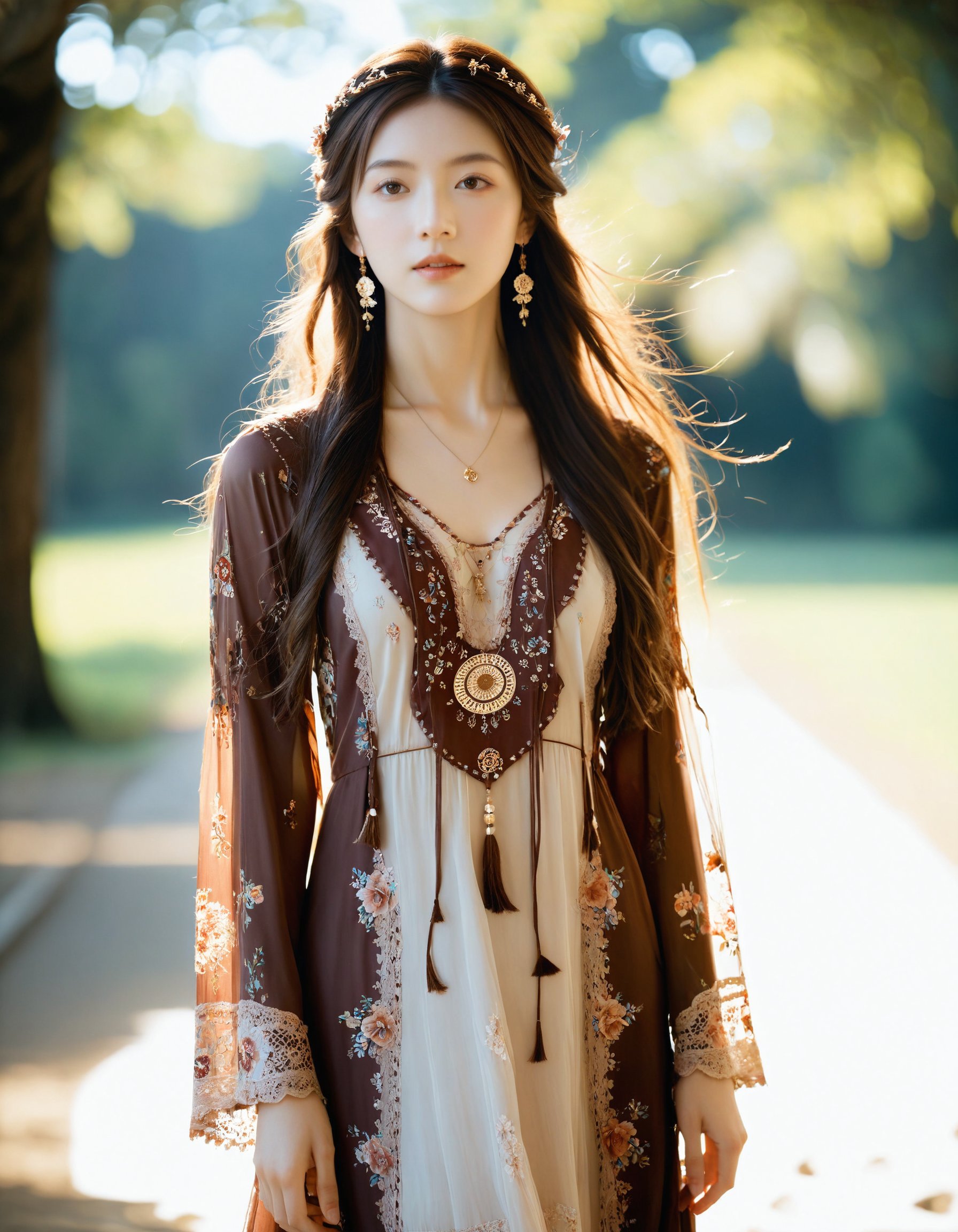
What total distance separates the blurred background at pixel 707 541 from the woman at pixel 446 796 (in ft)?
0.88

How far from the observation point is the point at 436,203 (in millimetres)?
1215

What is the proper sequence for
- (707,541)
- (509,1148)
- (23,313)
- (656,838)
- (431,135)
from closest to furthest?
(509,1148), (431,135), (656,838), (23,313), (707,541)

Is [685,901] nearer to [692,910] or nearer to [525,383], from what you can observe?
[692,910]

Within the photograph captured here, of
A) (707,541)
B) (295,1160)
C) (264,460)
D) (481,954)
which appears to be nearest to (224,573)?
(264,460)

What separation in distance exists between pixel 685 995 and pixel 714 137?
9898 millimetres

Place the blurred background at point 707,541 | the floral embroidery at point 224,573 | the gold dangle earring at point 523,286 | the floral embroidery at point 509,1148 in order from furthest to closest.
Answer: the blurred background at point 707,541 → the gold dangle earring at point 523,286 → the floral embroidery at point 224,573 → the floral embroidery at point 509,1148

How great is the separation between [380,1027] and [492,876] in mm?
188

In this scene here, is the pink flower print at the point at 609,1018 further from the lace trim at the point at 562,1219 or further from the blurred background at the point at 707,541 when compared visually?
the blurred background at the point at 707,541

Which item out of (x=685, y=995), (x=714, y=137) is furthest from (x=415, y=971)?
(x=714, y=137)

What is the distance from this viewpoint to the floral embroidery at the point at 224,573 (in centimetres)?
123

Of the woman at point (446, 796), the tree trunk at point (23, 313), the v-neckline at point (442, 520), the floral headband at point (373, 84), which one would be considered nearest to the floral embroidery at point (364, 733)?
the woman at point (446, 796)

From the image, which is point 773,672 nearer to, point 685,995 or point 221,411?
point 221,411

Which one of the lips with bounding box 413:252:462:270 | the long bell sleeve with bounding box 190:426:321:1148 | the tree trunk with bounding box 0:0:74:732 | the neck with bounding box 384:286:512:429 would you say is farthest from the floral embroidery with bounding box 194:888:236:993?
the tree trunk with bounding box 0:0:74:732

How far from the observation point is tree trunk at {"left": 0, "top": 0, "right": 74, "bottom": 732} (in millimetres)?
4504
